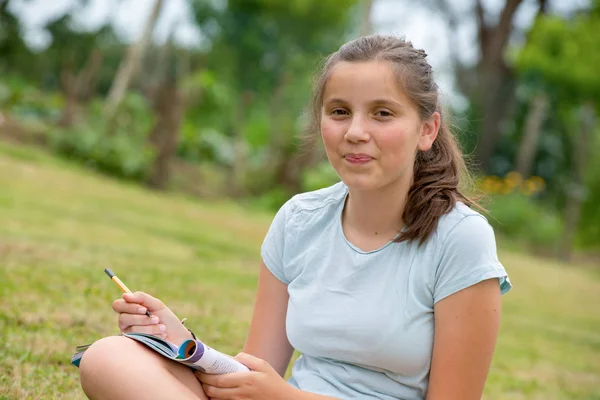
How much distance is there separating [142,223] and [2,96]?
6.21 metres

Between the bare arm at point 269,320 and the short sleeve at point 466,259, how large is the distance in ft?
1.78

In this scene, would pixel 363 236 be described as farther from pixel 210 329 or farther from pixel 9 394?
pixel 210 329

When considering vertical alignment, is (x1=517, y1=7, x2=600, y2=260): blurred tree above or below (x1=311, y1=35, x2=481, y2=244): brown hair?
above

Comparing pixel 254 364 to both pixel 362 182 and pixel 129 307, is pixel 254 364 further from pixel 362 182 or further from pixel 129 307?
pixel 362 182

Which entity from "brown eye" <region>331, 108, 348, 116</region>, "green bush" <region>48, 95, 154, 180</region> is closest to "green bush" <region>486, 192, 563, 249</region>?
"green bush" <region>48, 95, 154, 180</region>

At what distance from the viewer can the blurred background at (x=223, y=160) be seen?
195 inches

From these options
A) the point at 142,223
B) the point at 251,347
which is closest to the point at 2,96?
the point at 142,223

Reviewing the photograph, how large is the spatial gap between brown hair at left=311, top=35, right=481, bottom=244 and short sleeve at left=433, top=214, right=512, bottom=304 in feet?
0.26

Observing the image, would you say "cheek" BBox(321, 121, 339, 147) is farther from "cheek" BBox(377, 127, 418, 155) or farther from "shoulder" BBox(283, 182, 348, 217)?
"shoulder" BBox(283, 182, 348, 217)

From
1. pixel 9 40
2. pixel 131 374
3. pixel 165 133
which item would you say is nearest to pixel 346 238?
pixel 131 374

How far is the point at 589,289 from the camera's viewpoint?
10719 millimetres

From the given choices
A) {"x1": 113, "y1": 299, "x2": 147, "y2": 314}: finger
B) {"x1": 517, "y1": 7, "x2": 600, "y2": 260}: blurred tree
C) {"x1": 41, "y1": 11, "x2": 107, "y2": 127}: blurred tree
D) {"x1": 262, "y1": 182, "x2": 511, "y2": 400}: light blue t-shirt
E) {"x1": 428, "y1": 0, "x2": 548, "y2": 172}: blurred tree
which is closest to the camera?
{"x1": 262, "y1": 182, "x2": 511, "y2": 400}: light blue t-shirt

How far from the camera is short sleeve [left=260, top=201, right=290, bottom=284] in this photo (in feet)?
8.23

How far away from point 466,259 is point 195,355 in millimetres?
709
